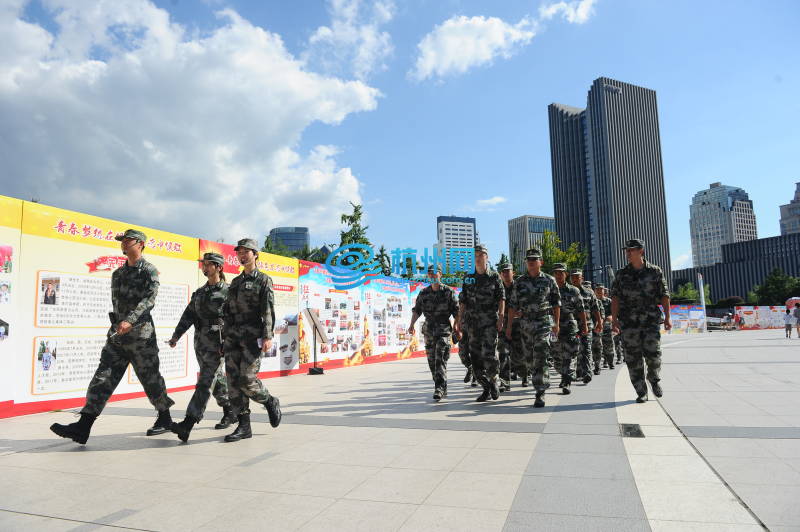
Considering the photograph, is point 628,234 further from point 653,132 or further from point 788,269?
point 788,269

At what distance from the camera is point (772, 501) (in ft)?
9.43

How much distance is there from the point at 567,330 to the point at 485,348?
85.4 inches

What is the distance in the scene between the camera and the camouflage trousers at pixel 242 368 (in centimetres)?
497

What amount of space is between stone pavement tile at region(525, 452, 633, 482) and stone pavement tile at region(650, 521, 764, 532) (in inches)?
30.8

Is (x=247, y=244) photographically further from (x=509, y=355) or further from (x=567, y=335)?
(x=567, y=335)

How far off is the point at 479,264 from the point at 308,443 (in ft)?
11.1

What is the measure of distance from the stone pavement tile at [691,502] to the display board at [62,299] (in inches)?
281

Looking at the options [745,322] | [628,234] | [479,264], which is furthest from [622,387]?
[628,234]

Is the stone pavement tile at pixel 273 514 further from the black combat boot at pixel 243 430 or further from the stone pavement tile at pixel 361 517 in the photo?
the black combat boot at pixel 243 430

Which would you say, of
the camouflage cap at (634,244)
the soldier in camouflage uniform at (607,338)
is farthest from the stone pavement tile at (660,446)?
the soldier in camouflage uniform at (607,338)

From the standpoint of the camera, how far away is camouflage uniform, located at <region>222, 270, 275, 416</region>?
4.99 meters

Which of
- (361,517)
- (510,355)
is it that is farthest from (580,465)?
(510,355)

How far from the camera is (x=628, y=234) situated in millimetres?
111062

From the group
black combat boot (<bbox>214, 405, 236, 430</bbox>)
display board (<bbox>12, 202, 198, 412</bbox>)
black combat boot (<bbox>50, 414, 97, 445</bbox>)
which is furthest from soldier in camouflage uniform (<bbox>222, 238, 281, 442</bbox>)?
display board (<bbox>12, 202, 198, 412</bbox>)
